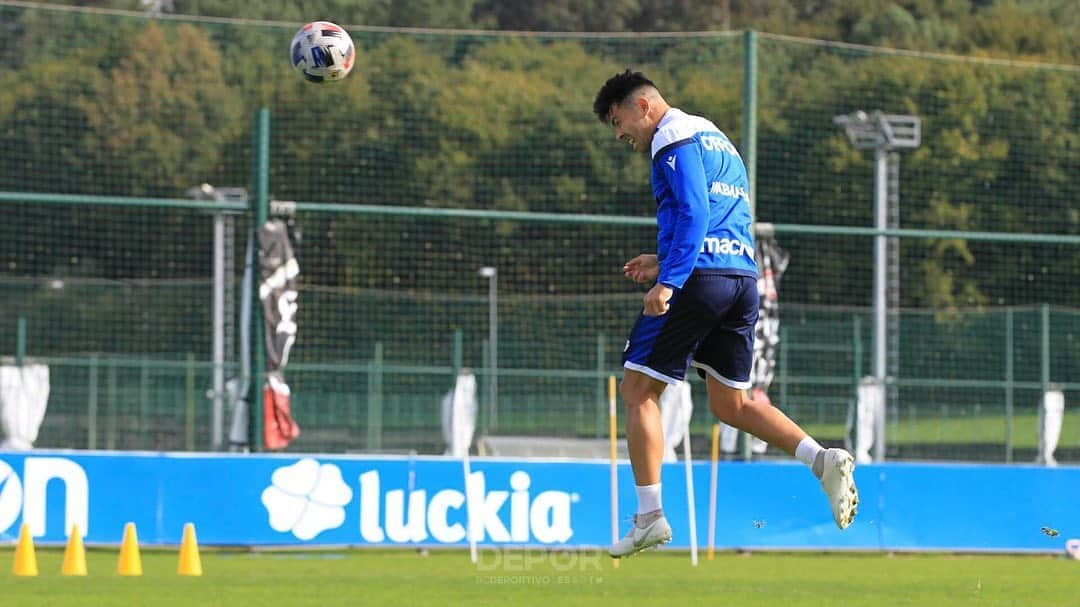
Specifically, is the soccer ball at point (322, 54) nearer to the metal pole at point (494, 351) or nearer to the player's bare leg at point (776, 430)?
the player's bare leg at point (776, 430)

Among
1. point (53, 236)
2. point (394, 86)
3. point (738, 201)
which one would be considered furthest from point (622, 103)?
point (53, 236)

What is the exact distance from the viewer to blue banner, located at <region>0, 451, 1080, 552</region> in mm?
14039

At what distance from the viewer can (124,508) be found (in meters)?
14.1

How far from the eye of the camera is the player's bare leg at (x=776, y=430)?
7621mm

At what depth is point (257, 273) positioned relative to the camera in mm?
15117

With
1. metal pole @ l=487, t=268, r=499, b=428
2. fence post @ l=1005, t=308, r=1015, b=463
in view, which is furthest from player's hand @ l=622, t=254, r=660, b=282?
fence post @ l=1005, t=308, r=1015, b=463

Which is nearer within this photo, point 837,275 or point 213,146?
point 837,275

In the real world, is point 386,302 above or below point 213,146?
below

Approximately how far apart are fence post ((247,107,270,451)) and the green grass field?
1.25m

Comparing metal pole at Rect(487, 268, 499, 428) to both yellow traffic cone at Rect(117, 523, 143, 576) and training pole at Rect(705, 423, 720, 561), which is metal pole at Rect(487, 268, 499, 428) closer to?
training pole at Rect(705, 423, 720, 561)

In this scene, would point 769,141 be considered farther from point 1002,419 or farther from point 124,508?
point 124,508

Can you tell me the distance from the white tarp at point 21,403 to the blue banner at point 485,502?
4935 millimetres

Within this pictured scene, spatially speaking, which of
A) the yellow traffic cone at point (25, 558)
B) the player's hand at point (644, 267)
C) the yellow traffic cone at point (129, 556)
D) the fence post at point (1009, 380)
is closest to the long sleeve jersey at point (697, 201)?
the player's hand at point (644, 267)

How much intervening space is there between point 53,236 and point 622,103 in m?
26.8
